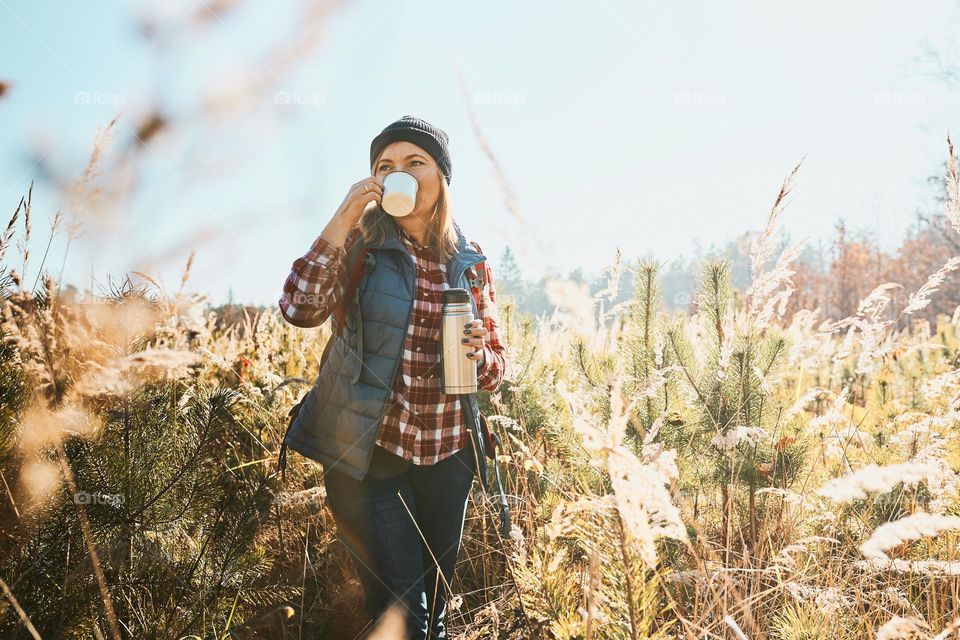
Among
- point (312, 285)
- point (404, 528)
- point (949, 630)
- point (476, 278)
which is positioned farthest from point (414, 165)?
point (949, 630)

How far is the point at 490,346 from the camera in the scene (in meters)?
2.20

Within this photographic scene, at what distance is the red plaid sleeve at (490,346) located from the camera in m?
2.09

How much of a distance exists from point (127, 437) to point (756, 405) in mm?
2203

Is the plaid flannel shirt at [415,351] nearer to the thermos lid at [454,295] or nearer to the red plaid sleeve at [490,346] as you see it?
the red plaid sleeve at [490,346]

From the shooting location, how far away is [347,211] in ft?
5.96

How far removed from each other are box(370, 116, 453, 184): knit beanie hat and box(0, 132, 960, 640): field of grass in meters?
0.77

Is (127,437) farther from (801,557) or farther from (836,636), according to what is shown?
(801,557)

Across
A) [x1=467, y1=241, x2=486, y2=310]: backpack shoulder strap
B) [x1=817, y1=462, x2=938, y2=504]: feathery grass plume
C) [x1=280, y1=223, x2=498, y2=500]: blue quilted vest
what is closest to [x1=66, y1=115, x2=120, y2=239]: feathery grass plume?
[x1=817, y1=462, x2=938, y2=504]: feathery grass plume

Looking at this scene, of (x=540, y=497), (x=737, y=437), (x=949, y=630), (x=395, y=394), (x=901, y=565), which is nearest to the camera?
(x=949, y=630)

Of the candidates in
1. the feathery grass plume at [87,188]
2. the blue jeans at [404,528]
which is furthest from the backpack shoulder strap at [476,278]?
the feathery grass plume at [87,188]

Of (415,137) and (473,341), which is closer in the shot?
(473,341)

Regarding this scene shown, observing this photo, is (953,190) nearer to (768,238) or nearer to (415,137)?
(768,238)

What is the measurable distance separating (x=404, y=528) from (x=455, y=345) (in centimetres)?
59

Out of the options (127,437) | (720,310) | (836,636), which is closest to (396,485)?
(127,437)
